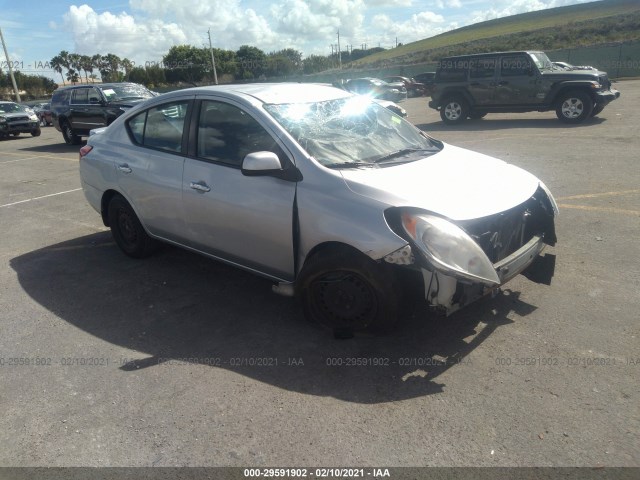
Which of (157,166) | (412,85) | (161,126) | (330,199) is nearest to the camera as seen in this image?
(330,199)

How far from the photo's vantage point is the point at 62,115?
55.3 ft

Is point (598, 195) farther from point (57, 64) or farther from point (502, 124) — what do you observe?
point (57, 64)

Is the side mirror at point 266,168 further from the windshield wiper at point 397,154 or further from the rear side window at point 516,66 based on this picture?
the rear side window at point 516,66

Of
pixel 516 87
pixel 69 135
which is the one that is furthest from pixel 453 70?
pixel 69 135

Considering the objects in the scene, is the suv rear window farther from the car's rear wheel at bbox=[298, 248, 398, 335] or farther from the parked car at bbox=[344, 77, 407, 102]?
the car's rear wheel at bbox=[298, 248, 398, 335]

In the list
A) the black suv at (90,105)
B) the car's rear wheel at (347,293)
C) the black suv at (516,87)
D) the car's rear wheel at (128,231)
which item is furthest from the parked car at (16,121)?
the car's rear wheel at (347,293)

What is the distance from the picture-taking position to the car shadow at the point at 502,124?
13.6 metres

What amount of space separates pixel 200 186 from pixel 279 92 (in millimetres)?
1014

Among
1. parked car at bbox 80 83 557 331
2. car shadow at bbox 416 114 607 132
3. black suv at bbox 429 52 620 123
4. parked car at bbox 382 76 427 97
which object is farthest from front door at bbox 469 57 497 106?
parked car at bbox 382 76 427 97

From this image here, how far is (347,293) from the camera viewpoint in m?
3.49

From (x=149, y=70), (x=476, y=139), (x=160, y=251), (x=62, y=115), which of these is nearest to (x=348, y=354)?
(x=160, y=251)

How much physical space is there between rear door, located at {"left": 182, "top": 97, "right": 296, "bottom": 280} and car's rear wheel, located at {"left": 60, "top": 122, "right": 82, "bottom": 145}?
571 inches

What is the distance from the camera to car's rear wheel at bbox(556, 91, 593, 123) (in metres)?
13.2

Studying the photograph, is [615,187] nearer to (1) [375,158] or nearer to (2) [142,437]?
(1) [375,158]
